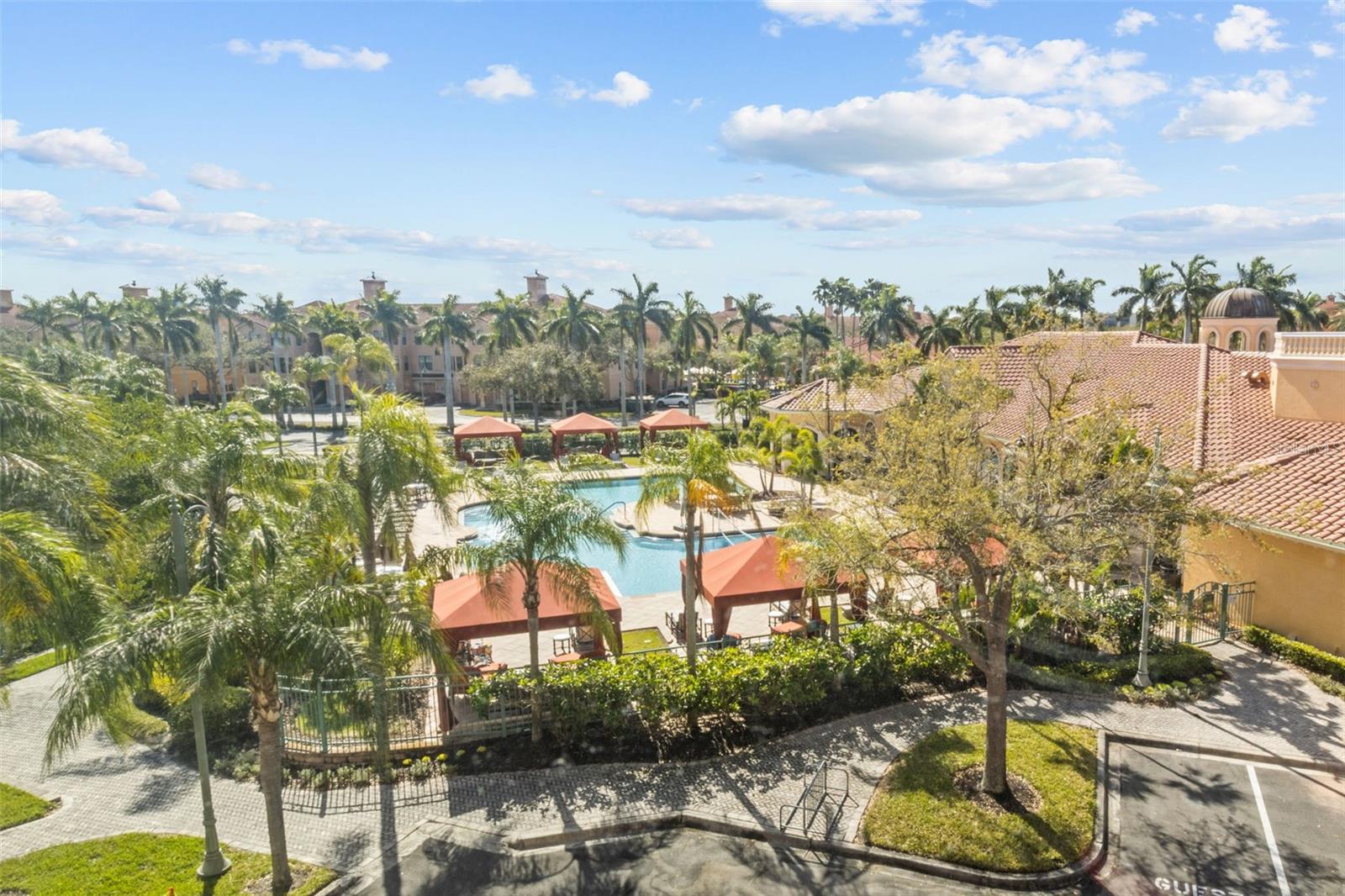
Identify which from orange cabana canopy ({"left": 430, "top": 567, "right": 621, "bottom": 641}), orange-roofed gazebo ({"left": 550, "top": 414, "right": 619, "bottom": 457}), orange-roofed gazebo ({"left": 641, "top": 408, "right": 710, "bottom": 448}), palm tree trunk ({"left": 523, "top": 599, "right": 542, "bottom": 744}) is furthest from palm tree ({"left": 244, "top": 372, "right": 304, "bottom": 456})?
palm tree trunk ({"left": 523, "top": 599, "right": 542, "bottom": 744})

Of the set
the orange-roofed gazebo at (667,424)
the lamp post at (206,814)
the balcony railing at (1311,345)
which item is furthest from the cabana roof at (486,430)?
the balcony railing at (1311,345)

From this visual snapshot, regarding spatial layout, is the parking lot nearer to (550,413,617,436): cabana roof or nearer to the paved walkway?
the paved walkway

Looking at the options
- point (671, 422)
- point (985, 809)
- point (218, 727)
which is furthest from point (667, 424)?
point (985, 809)

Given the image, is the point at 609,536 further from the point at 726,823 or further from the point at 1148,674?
the point at 1148,674

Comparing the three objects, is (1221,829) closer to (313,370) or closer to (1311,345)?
(1311,345)

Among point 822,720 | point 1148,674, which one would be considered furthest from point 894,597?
point 1148,674

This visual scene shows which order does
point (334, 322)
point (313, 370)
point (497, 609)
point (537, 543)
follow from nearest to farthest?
1. point (537, 543)
2. point (497, 609)
3. point (313, 370)
4. point (334, 322)
